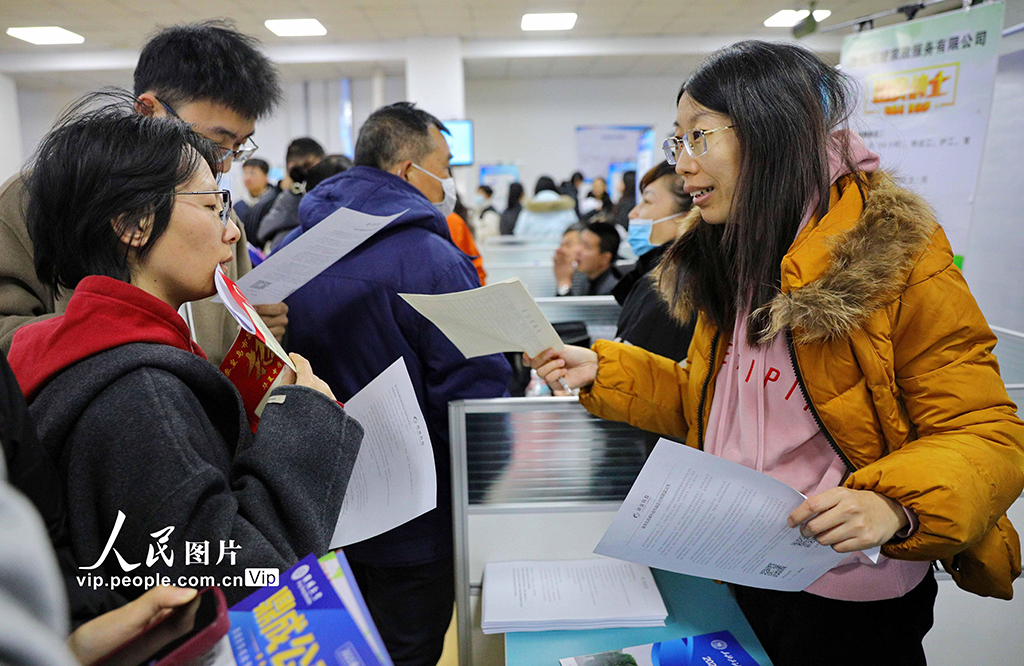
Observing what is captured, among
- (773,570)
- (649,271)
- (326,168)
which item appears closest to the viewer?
(773,570)

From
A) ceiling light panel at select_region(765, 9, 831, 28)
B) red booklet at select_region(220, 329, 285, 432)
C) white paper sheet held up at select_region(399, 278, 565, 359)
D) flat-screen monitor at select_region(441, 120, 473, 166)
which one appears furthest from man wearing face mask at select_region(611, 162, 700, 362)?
ceiling light panel at select_region(765, 9, 831, 28)

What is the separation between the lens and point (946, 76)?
2.76 metres

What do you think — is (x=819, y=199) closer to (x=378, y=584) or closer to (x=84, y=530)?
(x=84, y=530)

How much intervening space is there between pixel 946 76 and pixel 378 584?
2896mm

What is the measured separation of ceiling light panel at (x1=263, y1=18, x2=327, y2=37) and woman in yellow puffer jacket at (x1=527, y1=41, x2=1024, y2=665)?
8.17 metres

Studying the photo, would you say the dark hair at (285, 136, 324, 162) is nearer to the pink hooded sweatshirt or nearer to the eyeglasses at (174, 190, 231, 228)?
the eyeglasses at (174, 190, 231, 228)

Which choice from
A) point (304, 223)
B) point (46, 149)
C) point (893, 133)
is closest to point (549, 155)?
point (893, 133)

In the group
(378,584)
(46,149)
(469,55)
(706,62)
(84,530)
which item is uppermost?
(469,55)

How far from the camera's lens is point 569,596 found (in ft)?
4.12

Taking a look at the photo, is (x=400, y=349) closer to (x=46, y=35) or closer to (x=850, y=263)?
(x=850, y=263)

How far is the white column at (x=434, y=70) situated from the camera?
9.05 m

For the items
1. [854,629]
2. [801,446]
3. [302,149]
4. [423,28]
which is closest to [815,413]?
[801,446]

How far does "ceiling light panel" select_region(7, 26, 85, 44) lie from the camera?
8198 millimetres

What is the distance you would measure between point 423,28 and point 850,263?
866 centimetres
